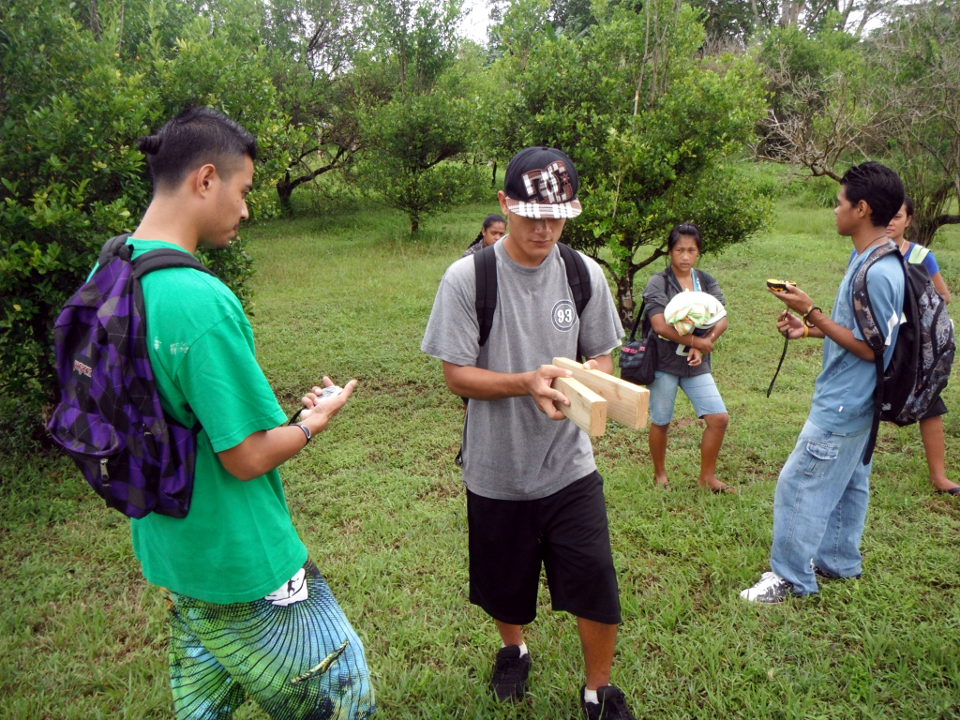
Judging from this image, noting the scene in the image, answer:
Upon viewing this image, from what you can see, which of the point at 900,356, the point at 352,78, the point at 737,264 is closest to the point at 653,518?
the point at 900,356

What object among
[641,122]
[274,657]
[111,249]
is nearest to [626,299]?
[641,122]

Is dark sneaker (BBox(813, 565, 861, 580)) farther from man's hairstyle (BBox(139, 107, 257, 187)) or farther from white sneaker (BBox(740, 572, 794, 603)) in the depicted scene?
man's hairstyle (BBox(139, 107, 257, 187))

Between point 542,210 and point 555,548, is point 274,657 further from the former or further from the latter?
point 542,210

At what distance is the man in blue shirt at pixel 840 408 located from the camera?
9.71 feet

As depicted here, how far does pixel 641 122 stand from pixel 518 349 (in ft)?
18.3

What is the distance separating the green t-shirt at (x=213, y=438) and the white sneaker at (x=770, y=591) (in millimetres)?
2398

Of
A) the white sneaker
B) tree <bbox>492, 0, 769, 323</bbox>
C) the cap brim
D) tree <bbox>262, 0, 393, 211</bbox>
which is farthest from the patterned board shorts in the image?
tree <bbox>262, 0, 393, 211</bbox>

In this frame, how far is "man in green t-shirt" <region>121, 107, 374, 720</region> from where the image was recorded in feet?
5.10

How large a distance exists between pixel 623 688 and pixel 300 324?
681 cm

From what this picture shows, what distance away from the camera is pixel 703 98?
7.20 metres

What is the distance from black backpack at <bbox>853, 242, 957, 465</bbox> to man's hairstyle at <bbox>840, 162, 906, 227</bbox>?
0.13 m

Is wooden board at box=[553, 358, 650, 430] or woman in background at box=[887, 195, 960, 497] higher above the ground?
wooden board at box=[553, 358, 650, 430]

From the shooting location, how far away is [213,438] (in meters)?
1.58

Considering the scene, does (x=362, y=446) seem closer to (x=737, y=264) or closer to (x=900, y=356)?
(x=900, y=356)
